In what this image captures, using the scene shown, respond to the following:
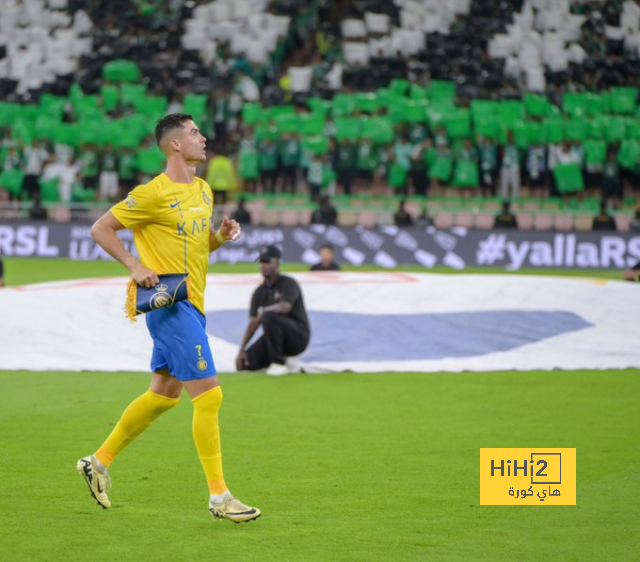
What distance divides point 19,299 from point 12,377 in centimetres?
218

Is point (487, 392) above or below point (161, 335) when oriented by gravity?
below

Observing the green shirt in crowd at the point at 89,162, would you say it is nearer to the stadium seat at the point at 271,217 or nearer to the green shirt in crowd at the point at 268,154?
the green shirt in crowd at the point at 268,154

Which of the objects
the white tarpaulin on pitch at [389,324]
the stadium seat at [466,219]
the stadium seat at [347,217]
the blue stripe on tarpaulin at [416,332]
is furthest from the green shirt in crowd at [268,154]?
the blue stripe on tarpaulin at [416,332]

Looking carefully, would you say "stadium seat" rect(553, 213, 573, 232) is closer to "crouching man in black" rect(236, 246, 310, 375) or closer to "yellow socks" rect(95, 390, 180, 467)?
"crouching man in black" rect(236, 246, 310, 375)

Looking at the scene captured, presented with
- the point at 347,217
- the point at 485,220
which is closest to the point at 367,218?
the point at 347,217

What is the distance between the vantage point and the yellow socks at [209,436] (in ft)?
21.7

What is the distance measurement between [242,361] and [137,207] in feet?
22.1

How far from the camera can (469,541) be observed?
6.14 m

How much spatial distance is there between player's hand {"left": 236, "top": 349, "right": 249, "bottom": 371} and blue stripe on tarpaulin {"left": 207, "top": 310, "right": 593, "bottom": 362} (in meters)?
0.80

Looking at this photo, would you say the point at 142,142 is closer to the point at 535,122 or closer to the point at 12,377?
the point at 535,122

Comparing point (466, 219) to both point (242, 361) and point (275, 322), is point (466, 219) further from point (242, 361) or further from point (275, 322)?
point (275, 322)

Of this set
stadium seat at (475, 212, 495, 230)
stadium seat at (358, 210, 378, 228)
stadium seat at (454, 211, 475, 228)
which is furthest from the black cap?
stadium seat at (358, 210, 378, 228)

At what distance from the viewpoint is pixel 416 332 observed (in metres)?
14.7

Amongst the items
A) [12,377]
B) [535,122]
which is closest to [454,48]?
[535,122]
